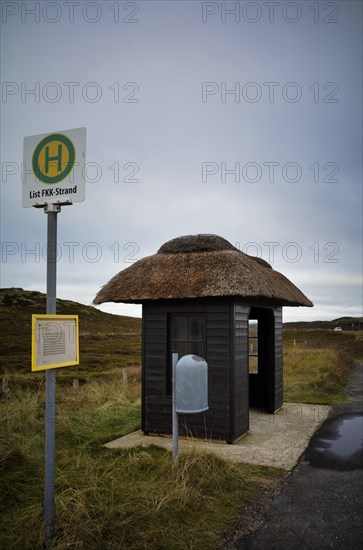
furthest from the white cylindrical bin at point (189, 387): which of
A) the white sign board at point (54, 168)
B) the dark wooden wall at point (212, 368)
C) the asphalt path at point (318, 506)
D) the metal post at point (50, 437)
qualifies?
the white sign board at point (54, 168)

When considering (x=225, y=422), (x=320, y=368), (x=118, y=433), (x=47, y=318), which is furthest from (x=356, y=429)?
(x=320, y=368)

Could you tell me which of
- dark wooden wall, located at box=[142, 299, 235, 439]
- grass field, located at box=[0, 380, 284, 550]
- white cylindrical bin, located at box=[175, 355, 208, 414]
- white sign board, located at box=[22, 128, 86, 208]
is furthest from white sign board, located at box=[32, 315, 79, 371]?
dark wooden wall, located at box=[142, 299, 235, 439]

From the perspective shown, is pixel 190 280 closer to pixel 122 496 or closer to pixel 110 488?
pixel 110 488

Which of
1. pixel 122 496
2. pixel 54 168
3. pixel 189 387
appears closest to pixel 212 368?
pixel 189 387

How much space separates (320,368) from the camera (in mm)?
18484

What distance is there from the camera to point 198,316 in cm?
859

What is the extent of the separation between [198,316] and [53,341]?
16.4 feet

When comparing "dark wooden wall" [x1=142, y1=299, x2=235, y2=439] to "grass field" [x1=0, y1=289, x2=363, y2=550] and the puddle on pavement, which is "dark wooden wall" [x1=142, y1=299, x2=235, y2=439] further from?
the puddle on pavement

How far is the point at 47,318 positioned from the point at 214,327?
16.3 ft

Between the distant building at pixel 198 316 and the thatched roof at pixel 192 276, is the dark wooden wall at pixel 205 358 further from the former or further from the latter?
the thatched roof at pixel 192 276

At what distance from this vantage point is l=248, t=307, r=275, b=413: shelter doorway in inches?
432

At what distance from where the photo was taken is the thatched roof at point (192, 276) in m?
8.04

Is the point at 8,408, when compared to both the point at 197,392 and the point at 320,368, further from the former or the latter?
the point at 320,368

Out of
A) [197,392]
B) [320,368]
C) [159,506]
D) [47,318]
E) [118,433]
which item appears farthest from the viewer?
[320,368]
